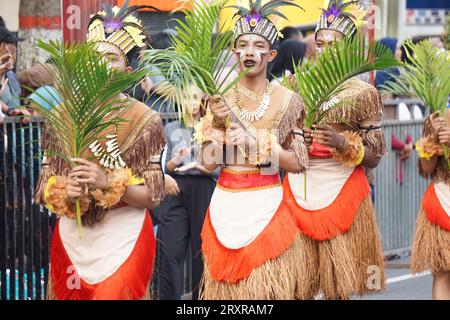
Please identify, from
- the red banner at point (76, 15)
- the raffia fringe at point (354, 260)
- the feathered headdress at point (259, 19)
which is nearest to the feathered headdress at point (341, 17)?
the raffia fringe at point (354, 260)

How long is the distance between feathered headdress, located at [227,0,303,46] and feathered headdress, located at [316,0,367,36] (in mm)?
1445

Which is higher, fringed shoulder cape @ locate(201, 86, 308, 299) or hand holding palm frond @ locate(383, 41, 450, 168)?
hand holding palm frond @ locate(383, 41, 450, 168)

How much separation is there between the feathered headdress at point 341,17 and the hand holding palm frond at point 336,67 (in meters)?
0.83

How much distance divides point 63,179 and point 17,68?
4.58 meters

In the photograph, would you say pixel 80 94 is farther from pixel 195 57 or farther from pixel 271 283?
pixel 271 283

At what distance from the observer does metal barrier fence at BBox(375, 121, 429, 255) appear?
1439 centimetres

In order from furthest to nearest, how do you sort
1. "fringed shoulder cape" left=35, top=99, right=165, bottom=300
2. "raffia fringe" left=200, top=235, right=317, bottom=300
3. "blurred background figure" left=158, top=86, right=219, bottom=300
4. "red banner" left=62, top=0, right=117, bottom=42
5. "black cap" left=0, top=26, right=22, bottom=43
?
"blurred background figure" left=158, top=86, right=219, bottom=300, "black cap" left=0, top=26, right=22, bottom=43, "red banner" left=62, top=0, right=117, bottom=42, "raffia fringe" left=200, top=235, right=317, bottom=300, "fringed shoulder cape" left=35, top=99, right=165, bottom=300

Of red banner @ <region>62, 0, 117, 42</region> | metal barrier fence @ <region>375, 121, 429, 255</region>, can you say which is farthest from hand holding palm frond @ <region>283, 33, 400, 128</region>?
metal barrier fence @ <region>375, 121, 429, 255</region>

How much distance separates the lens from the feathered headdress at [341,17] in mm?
10023

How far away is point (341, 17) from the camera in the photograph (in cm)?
1006

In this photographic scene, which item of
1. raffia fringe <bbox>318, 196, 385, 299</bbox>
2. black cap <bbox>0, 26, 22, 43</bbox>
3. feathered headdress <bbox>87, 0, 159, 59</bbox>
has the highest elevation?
black cap <bbox>0, 26, 22, 43</bbox>

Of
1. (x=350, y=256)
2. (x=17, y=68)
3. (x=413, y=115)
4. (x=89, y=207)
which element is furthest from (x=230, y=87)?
(x=413, y=115)

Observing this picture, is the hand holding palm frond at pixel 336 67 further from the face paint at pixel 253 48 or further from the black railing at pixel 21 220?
the black railing at pixel 21 220

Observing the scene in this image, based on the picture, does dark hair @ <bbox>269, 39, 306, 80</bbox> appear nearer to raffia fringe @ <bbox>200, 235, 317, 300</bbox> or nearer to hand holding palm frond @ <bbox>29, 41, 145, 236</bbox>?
raffia fringe @ <bbox>200, 235, 317, 300</bbox>
